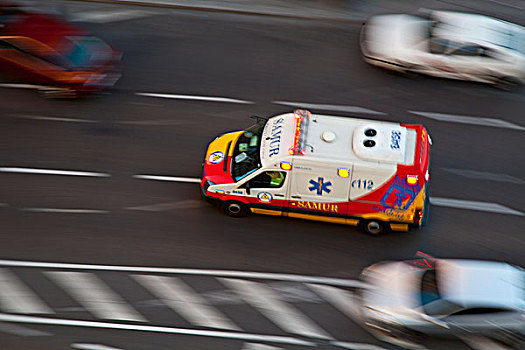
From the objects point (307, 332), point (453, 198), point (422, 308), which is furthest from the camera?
point (453, 198)

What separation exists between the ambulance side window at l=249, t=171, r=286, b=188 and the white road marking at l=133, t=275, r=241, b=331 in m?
2.57

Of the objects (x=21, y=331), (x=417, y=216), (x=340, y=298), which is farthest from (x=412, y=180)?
(x=21, y=331)

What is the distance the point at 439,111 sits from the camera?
16.4 meters

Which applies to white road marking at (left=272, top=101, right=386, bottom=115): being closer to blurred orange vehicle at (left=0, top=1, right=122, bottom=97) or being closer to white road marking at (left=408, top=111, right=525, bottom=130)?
white road marking at (left=408, top=111, right=525, bottom=130)

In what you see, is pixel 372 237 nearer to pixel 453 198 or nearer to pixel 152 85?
pixel 453 198

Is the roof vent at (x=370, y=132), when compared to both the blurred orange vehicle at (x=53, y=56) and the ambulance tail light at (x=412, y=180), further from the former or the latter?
the blurred orange vehicle at (x=53, y=56)

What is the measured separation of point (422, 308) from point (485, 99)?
7.90 metres

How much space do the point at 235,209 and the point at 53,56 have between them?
21.1 feet

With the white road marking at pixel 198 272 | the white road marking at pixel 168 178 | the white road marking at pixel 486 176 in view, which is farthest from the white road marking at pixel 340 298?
the white road marking at pixel 486 176

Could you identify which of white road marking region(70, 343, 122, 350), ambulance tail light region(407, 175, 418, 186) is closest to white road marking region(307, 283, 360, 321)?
ambulance tail light region(407, 175, 418, 186)

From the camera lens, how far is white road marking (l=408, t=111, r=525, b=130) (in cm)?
1616

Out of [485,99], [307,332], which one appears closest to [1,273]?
[307,332]

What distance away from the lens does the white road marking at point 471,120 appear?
16.2 meters

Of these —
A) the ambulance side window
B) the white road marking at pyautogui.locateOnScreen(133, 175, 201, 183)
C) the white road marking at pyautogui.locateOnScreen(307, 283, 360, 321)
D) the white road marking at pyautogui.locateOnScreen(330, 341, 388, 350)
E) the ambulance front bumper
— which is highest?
the ambulance side window
